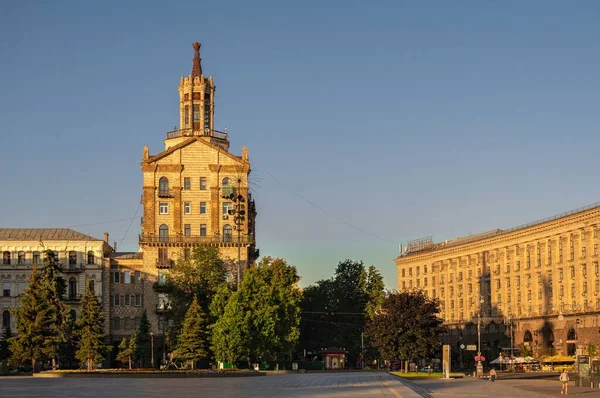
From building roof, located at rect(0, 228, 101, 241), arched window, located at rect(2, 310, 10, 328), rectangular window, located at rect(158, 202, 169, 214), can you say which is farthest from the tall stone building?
arched window, located at rect(2, 310, 10, 328)

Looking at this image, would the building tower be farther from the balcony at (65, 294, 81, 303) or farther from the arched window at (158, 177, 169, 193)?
the balcony at (65, 294, 81, 303)

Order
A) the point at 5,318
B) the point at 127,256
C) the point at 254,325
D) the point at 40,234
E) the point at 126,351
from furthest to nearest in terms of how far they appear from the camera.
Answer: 1. the point at 40,234
2. the point at 127,256
3. the point at 5,318
4. the point at 126,351
5. the point at 254,325

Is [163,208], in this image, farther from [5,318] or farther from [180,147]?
[5,318]

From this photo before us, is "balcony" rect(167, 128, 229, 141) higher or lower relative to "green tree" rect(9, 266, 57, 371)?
higher

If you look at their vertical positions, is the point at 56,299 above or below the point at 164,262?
below

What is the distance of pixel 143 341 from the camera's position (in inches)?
4769

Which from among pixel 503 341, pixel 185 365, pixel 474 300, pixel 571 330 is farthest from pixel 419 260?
pixel 185 365

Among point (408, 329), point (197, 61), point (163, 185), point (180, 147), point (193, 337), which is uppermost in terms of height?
point (197, 61)

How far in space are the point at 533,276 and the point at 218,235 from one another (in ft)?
140

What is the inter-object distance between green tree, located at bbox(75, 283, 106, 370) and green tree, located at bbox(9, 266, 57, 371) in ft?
14.4

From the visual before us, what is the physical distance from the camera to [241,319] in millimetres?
96000

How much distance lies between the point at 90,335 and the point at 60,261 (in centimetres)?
3019

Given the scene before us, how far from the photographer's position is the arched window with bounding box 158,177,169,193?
129 m

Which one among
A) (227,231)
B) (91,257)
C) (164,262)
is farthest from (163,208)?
(91,257)
